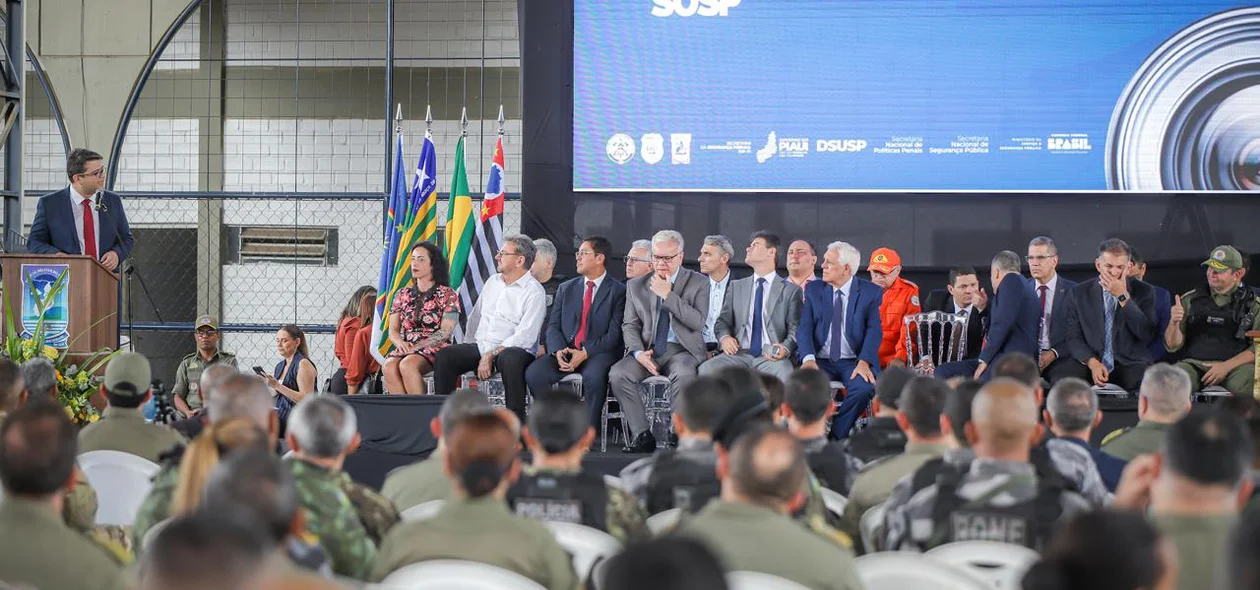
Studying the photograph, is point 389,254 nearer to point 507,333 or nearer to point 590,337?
point 507,333

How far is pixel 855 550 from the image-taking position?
12.2 ft

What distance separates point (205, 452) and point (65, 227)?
18.6ft

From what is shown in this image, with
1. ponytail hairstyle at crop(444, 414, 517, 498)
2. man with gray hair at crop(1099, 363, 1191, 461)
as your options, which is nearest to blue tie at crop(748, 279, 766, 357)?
man with gray hair at crop(1099, 363, 1191, 461)

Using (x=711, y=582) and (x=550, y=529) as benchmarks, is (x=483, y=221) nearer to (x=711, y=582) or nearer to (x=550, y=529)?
(x=550, y=529)

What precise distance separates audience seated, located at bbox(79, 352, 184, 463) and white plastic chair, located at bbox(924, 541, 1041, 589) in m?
2.88

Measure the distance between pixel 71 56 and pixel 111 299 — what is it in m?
6.62

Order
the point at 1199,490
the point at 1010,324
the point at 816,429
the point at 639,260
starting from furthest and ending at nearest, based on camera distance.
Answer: the point at 639,260 < the point at 1010,324 < the point at 816,429 < the point at 1199,490

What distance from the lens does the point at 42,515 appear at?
8.92ft

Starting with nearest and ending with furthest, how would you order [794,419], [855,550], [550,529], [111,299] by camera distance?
[550,529]
[855,550]
[794,419]
[111,299]

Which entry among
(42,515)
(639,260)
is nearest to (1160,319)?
(639,260)

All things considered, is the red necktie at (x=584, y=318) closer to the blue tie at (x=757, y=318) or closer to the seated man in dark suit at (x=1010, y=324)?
the blue tie at (x=757, y=318)

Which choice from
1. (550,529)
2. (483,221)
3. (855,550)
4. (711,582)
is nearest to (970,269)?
(483,221)

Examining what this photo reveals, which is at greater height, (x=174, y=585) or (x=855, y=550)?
(x=174, y=585)

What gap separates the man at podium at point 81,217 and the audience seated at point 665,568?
6.94 metres
